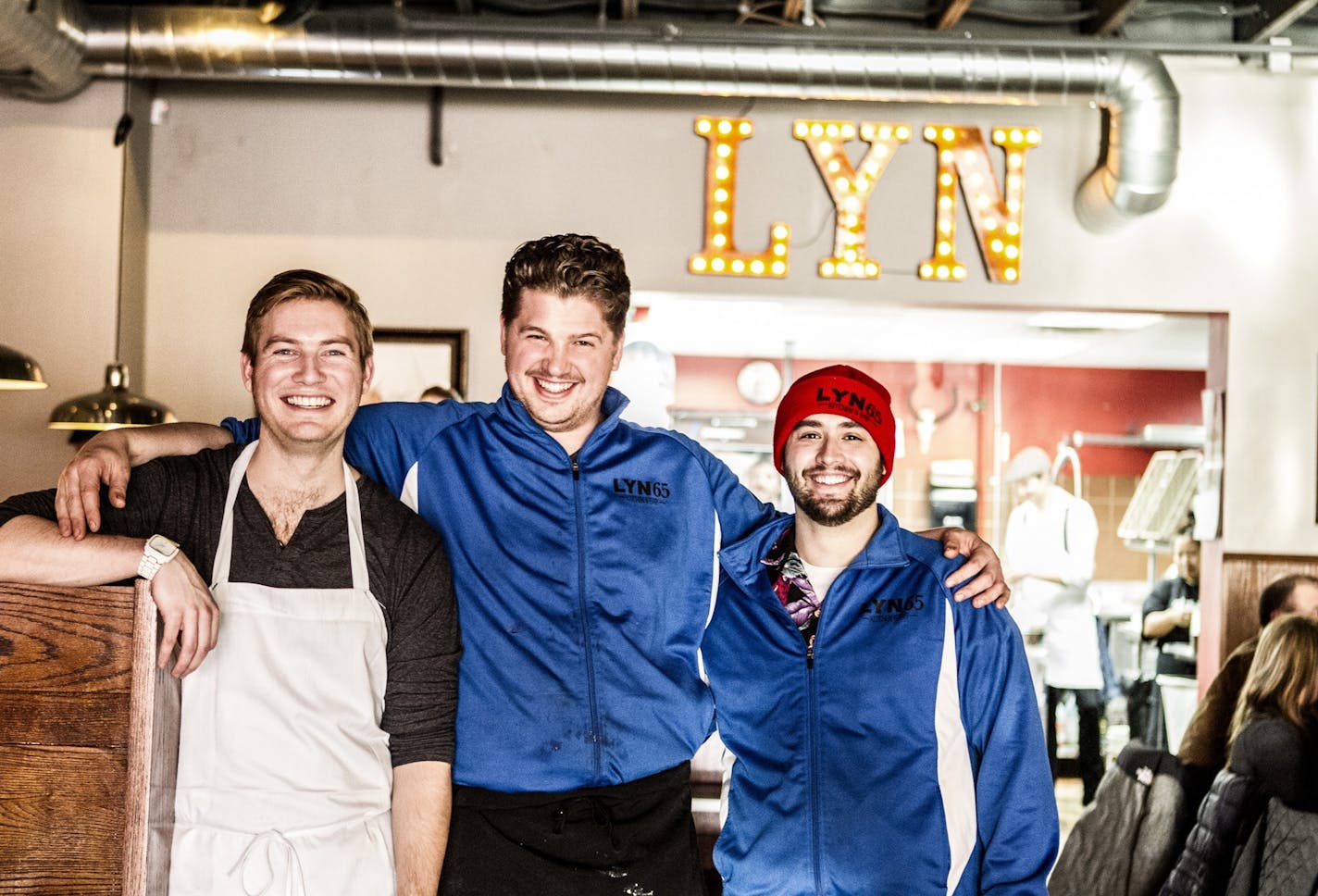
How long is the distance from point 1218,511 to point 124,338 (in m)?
4.68

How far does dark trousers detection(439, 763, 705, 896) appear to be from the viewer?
1.97 meters

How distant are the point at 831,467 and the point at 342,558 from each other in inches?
34.5

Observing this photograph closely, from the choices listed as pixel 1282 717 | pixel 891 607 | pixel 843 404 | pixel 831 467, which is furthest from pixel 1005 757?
pixel 1282 717

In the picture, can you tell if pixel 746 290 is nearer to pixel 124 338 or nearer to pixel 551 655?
pixel 124 338

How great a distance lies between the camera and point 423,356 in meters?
5.31

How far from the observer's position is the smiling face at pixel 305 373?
5.90ft

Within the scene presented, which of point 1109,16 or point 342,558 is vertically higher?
point 1109,16

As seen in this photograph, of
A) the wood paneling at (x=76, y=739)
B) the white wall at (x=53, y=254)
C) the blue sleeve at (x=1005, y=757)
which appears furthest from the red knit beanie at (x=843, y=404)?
the white wall at (x=53, y=254)

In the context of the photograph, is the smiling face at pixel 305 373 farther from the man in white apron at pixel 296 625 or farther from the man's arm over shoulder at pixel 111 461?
Answer: the man's arm over shoulder at pixel 111 461

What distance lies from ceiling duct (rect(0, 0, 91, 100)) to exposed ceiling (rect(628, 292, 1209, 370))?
3177 mm

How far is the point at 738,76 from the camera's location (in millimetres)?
4641

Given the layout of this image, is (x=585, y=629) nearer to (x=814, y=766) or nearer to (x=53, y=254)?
(x=814, y=766)

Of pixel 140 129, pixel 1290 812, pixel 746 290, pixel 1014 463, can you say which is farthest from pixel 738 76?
pixel 1014 463

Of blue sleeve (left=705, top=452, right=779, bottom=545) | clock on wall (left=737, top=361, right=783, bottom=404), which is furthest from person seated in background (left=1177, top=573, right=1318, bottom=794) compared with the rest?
clock on wall (left=737, top=361, right=783, bottom=404)
